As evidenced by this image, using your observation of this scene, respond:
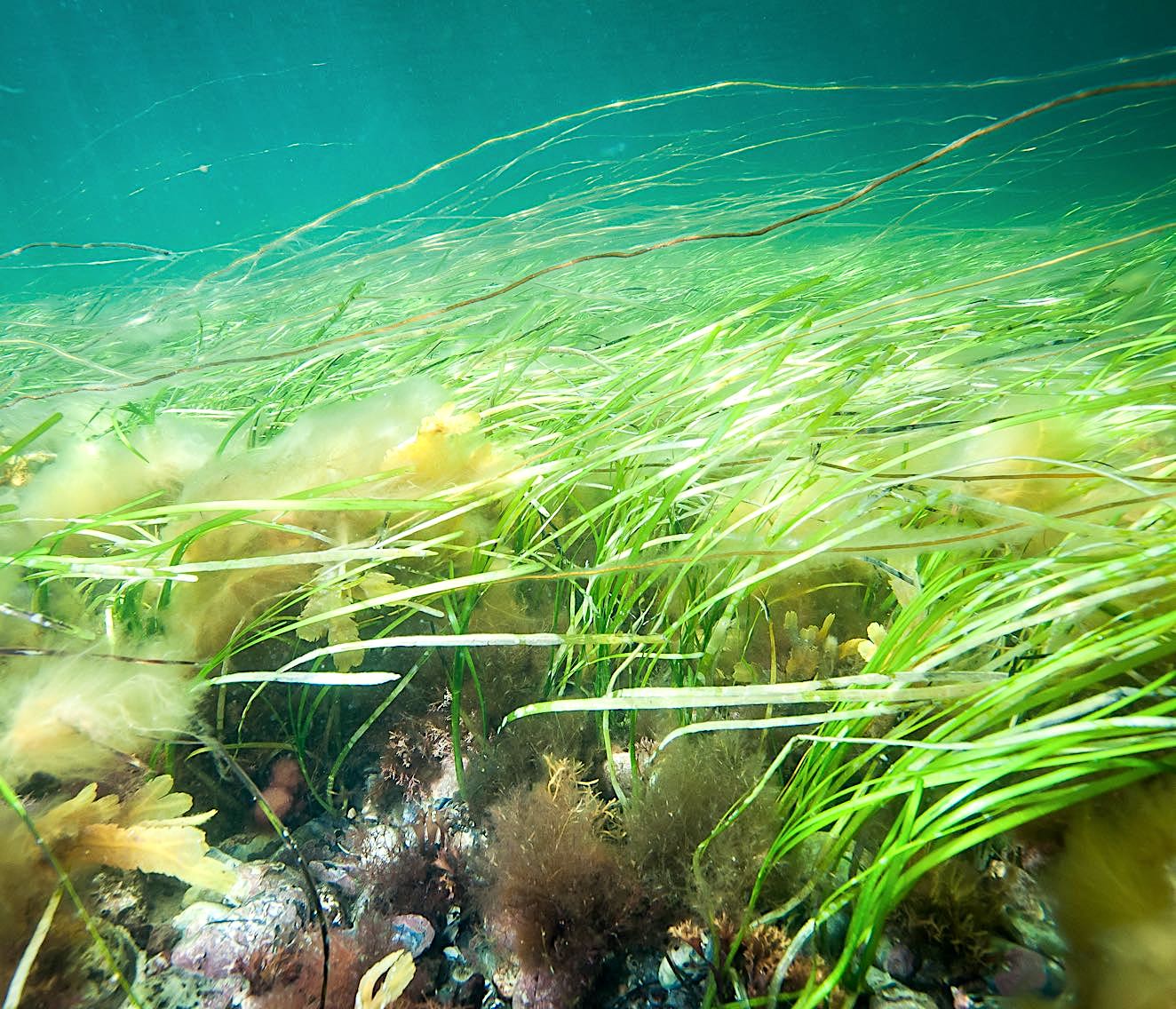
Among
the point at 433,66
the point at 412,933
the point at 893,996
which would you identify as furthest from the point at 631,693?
the point at 433,66

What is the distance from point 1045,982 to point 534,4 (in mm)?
64162

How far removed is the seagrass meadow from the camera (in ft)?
2.61

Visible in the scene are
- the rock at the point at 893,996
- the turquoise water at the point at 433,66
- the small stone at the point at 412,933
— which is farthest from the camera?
the turquoise water at the point at 433,66

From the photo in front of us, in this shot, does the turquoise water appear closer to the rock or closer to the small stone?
the small stone

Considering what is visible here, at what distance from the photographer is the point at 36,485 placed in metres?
1.64

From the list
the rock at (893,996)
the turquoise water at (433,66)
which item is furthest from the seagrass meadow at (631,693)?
the turquoise water at (433,66)

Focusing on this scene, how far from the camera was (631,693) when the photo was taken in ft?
3.06

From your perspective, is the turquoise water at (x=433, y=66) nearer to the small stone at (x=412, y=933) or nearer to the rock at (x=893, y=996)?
the small stone at (x=412, y=933)

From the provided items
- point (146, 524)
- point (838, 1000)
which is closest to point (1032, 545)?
point (838, 1000)

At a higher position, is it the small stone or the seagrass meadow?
the seagrass meadow

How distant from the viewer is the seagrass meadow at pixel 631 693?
0.79 metres

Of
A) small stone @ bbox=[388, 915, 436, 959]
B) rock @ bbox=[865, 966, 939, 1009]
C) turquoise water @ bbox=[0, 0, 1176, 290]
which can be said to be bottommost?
small stone @ bbox=[388, 915, 436, 959]

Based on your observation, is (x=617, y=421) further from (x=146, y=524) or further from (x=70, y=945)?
(x=70, y=945)

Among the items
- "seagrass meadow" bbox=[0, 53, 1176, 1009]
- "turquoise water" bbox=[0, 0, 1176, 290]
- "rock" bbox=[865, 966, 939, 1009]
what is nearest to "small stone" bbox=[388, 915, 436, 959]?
"seagrass meadow" bbox=[0, 53, 1176, 1009]
